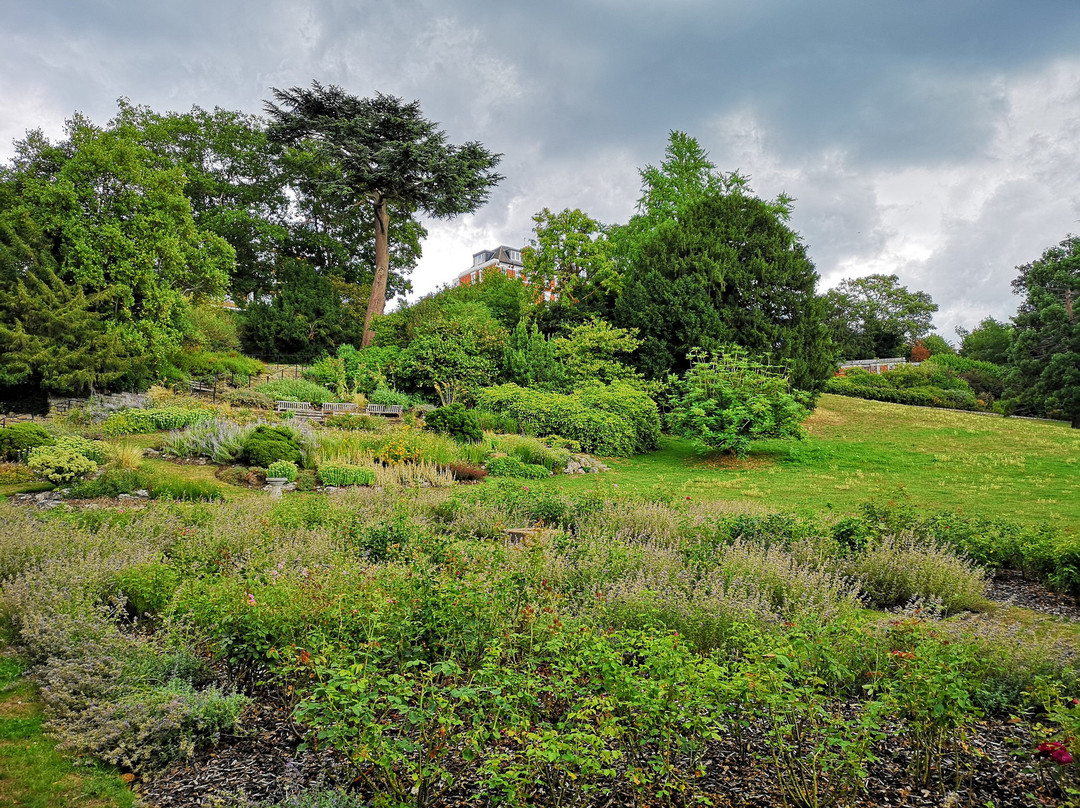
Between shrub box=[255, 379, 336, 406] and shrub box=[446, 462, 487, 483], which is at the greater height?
shrub box=[255, 379, 336, 406]

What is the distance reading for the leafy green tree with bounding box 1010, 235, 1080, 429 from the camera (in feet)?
68.9

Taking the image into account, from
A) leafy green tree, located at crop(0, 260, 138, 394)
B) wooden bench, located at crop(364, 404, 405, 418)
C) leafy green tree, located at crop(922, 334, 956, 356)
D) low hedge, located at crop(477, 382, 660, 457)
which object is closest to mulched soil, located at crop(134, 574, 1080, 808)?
low hedge, located at crop(477, 382, 660, 457)

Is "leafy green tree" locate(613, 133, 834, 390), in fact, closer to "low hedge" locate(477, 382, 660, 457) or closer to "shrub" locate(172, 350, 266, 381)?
"low hedge" locate(477, 382, 660, 457)

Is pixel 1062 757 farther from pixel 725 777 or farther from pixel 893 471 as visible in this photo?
pixel 893 471

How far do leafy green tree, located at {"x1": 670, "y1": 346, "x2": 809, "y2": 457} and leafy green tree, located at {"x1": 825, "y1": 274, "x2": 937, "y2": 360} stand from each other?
3452 centimetres

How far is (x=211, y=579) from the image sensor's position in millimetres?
4152

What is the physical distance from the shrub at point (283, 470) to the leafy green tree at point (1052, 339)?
25.2m

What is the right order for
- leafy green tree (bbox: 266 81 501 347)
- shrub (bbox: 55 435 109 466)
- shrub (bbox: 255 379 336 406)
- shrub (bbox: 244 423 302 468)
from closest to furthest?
1. shrub (bbox: 55 435 109 466)
2. shrub (bbox: 244 423 302 468)
3. shrub (bbox: 255 379 336 406)
4. leafy green tree (bbox: 266 81 501 347)

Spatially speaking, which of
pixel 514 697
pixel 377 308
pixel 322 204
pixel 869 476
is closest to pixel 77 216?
pixel 377 308

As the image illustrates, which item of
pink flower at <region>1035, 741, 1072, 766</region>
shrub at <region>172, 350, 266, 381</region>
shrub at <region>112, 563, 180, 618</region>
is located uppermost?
shrub at <region>172, 350, 266, 381</region>

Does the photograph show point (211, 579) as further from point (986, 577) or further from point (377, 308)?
point (377, 308)

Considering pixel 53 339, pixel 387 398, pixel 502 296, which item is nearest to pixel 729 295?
pixel 502 296

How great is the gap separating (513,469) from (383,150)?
51.6ft

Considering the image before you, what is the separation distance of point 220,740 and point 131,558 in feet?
7.47
